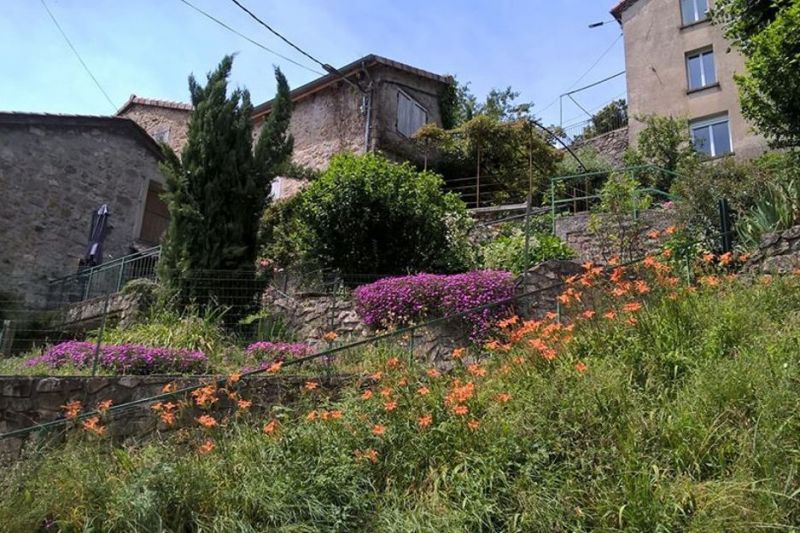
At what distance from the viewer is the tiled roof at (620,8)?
18922mm

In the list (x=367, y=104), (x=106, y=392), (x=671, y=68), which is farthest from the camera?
(x=671, y=68)

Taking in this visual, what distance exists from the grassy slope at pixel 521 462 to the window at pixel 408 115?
12598 mm

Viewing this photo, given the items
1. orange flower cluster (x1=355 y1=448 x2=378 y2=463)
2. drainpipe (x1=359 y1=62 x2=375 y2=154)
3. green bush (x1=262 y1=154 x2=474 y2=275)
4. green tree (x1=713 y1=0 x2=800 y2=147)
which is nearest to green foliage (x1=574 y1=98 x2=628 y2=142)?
drainpipe (x1=359 y1=62 x2=375 y2=154)

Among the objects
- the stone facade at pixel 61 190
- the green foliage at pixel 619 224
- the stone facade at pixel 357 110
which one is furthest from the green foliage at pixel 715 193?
the stone facade at pixel 61 190

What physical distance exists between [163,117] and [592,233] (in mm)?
14644

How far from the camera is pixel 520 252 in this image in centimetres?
941

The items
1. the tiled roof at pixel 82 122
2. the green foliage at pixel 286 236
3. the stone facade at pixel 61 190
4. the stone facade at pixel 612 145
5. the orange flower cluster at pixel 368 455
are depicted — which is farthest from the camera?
the stone facade at pixel 612 145

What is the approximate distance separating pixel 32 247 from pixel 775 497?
13.0 meters

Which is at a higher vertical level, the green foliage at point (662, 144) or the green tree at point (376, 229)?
the green foliage at point (662, 144)

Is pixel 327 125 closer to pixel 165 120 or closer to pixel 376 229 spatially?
pixel 165 120

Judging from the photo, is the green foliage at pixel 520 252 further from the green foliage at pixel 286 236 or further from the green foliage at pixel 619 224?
the green foliage at pixel 286 236

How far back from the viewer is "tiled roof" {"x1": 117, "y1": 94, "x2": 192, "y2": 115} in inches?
760

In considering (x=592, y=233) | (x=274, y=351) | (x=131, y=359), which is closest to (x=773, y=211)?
(x=592, y=233)

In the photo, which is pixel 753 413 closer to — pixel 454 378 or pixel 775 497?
pixel 775 497
